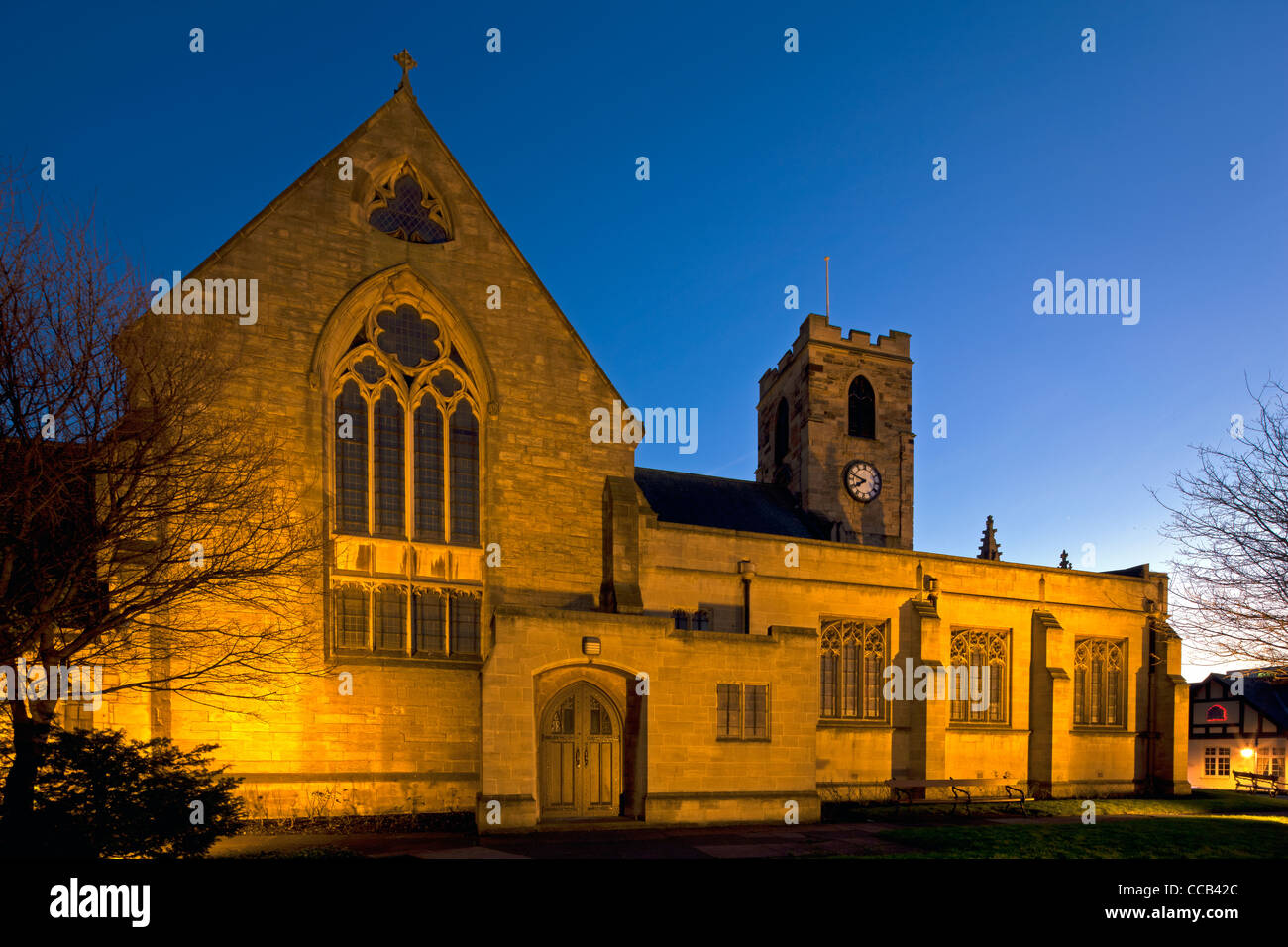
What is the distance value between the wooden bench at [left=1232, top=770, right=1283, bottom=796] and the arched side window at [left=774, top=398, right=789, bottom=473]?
24.4m

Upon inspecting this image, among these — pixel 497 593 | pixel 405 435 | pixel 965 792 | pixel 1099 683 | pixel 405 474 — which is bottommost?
pixel 965 792

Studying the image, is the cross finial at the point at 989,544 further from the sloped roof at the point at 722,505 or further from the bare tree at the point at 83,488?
the bare tree at the point at 83,488

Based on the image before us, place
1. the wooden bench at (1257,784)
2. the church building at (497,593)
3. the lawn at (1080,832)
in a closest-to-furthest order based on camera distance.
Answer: the lawn at (1080,832) < the church building at (497,593) < the wooden bench at (1257,784)

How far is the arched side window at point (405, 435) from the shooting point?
19797mm

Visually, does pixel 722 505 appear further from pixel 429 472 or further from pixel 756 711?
pixel 429 472

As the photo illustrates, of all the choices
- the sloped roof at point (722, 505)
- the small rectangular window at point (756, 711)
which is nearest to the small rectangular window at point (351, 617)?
the small rectangular window at point (756, 711)

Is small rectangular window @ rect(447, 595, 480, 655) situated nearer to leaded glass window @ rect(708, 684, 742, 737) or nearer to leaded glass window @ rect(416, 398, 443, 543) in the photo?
leaded glass window @ rect(416, 398, 443, 543)

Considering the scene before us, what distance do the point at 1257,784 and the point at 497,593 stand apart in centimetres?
3955

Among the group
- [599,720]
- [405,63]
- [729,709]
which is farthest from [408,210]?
[729,709]

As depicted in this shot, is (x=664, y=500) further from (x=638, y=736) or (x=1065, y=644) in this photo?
(x=1065, y=644)

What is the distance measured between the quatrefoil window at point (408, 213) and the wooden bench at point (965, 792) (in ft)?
60.1

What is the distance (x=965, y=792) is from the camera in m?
25.3

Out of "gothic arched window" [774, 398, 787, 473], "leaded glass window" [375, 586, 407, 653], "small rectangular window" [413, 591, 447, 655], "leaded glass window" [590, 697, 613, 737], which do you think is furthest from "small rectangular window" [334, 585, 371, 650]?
"gothic arched window" [774, 398, 787, 473]

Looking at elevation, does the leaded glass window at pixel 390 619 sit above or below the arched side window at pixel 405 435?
below
